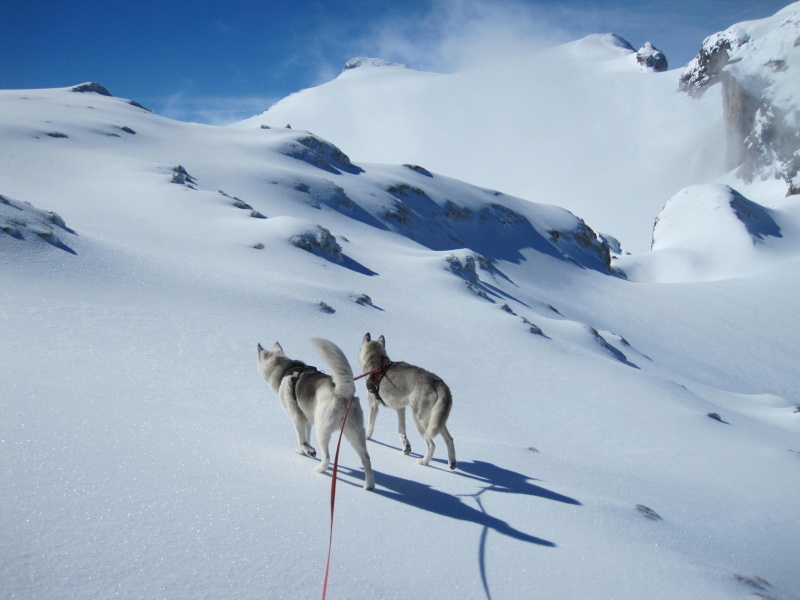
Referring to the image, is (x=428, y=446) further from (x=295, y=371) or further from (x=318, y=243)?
(x=318, y=243)

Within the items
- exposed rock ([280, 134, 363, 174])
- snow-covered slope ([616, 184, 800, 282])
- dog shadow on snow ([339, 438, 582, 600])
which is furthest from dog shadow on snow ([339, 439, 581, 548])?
snow-covered slope ([616, 184, 800, 282])

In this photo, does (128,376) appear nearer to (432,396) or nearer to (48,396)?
(48,396)

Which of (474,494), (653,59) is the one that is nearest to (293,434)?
(474,494)

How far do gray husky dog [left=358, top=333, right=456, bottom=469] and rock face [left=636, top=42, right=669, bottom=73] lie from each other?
20628cm

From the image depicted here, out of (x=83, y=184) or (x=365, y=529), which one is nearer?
(x=365, y=529)

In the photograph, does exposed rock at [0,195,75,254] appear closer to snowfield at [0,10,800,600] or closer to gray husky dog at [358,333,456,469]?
snowfield at [0,10,800,600]

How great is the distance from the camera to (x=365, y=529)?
479cm

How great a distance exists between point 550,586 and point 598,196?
148965 millimetres

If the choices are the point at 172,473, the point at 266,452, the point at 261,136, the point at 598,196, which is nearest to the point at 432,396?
the point at 266,452

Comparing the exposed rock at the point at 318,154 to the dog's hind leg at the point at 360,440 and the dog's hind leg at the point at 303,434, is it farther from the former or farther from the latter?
the dog's hind leg at the point at 360,440

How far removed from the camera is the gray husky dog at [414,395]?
702cm

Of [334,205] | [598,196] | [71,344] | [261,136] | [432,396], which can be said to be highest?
[598,196]

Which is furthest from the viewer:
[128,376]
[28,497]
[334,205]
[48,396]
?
[334,205]

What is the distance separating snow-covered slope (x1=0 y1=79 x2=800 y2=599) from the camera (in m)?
4.10
